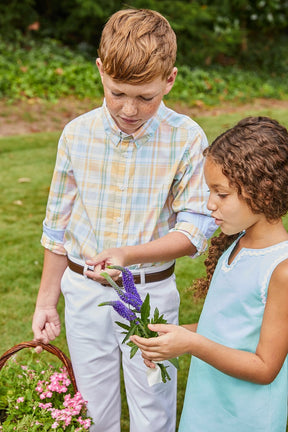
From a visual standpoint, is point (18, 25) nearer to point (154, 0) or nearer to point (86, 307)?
point (154, 0)

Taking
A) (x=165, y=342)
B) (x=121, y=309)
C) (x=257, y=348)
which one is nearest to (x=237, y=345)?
(x=257, y=348)

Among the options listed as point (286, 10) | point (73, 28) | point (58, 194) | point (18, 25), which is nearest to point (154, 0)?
point (73, 28)

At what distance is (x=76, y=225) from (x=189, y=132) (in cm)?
53

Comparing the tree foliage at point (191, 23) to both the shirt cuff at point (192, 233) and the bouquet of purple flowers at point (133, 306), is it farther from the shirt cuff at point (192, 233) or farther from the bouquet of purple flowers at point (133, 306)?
the bouquet of purple flowers at point (133, 306)

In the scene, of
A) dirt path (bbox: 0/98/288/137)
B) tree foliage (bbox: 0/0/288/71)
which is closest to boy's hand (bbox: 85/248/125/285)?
dirt path (bbox: 0/98/288/137)

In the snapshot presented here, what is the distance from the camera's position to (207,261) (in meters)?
1.98

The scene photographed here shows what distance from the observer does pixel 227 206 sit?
5.23ft

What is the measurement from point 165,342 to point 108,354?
70 centimetres

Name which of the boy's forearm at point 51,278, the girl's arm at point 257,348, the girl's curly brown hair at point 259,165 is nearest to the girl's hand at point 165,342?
the girl's arm at point 257,348

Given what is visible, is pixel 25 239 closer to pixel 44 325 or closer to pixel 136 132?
pixel 44 325

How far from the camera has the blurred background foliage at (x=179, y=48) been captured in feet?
32.4

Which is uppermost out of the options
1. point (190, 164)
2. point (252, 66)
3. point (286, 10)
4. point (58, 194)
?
point (190, 164)

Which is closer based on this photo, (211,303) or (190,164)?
(211,303)

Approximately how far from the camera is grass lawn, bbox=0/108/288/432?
3.79 m
